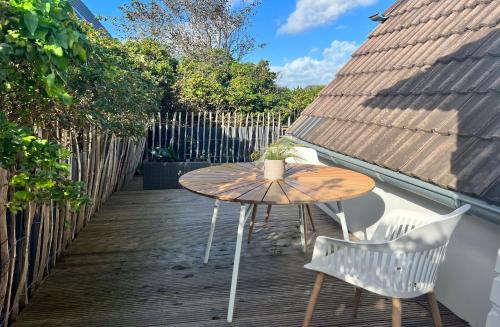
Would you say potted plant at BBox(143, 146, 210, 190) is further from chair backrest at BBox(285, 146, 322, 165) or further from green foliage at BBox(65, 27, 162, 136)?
chair backrest at BBox(285, 146, 322, 165)

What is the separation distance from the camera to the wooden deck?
2.32m

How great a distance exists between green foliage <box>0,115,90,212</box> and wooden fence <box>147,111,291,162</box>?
6708mm

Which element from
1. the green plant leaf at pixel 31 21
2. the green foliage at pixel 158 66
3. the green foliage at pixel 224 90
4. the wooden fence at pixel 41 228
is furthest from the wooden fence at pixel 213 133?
the green plant leaf at pixel 31 21

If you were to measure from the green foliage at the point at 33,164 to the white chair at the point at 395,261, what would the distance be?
1289mm

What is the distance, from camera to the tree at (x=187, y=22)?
1423 cm

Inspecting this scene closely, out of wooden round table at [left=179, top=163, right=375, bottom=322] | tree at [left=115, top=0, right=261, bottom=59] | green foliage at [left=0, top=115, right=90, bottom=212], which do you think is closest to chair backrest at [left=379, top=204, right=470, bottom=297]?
wooden round table at [left=179, top=163, right=375, bottom=322]

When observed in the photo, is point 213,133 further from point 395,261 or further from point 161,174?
point 395,261

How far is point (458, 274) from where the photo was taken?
2293 millimetres

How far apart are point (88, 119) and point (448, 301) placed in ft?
9.79

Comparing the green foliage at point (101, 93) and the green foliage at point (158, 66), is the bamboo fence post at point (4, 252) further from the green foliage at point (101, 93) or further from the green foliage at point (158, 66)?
the green foliage at point (158, 66)

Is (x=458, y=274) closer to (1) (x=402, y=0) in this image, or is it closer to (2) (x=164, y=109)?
(1) (x=402, y=0)

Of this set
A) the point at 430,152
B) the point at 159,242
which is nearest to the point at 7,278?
the point at 159,242

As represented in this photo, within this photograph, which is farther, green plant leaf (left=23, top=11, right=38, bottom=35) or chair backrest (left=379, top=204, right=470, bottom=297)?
chair backrest (left=379, top=204, right=470, bottom=297)

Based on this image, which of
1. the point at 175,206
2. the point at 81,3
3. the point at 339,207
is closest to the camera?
the point at 339,207
